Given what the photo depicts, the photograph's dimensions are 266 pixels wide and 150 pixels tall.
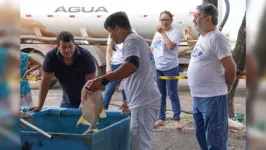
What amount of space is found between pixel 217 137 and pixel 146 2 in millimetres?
7273

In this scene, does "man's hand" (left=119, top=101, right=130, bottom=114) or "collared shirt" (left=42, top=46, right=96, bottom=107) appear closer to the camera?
"man's hand" (left=119, top=101, right=130, bottom=114)

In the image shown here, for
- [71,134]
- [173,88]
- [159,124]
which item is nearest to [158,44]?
[173,88]

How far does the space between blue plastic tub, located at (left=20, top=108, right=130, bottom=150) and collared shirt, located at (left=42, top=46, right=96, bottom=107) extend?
0.30 meters

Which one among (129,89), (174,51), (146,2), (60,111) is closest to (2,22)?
(129,89)

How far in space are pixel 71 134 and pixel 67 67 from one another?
4.22ft

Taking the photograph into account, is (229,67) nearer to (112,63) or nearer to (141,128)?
(141,128)

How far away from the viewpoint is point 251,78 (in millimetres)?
1352

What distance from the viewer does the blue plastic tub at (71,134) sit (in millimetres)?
3070

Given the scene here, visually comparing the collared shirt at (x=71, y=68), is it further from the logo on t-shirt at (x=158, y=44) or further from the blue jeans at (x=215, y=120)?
the logo on t-shirt at (x=158, y=44)

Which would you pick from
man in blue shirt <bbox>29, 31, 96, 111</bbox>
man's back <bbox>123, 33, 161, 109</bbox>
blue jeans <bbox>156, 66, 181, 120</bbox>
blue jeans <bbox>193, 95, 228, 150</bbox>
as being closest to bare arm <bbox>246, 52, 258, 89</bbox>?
man's back <bbox>123, 33, 161, 109</bbox>

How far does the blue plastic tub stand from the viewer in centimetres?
307

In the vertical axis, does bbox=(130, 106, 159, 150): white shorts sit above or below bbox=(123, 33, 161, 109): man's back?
below

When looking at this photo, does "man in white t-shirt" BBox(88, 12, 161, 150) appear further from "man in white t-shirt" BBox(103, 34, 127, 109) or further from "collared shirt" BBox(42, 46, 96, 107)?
"man in white t-shirt" BBox(103, 34, 127, 109)

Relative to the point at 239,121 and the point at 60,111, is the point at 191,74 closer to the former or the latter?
the point at 60,111
